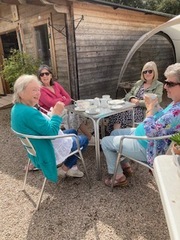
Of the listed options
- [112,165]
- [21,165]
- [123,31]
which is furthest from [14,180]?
[123,31]

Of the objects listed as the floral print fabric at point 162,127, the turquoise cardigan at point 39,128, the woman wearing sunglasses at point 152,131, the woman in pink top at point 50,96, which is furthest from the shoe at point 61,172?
the floral print fabric at point 162,127

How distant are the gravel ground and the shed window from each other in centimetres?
Result: 339

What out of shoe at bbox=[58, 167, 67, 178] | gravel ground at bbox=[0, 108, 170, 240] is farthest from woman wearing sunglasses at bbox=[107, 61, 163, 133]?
shoe at bbox=[58, 167, 67, 178]

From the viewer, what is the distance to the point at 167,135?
1.69 m

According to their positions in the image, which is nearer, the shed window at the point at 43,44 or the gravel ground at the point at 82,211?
the gravel ground at the point at 82,211

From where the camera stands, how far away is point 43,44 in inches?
202

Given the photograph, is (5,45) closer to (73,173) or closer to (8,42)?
(8,42)

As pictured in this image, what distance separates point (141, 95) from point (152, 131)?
148 cm

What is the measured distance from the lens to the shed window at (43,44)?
495 cm

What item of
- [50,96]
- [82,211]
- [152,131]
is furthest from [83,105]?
[82,211]

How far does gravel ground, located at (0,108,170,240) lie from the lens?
174 cm

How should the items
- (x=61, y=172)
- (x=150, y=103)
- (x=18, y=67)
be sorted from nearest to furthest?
1. (x=150, y=103)
2. (x=61, y=172)
3. (x=18, y=67)

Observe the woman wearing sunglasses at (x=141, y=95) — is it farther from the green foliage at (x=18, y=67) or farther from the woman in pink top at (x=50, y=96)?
the green foliage at (x=18, y=67)

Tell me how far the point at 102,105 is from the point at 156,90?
0.88 meters
